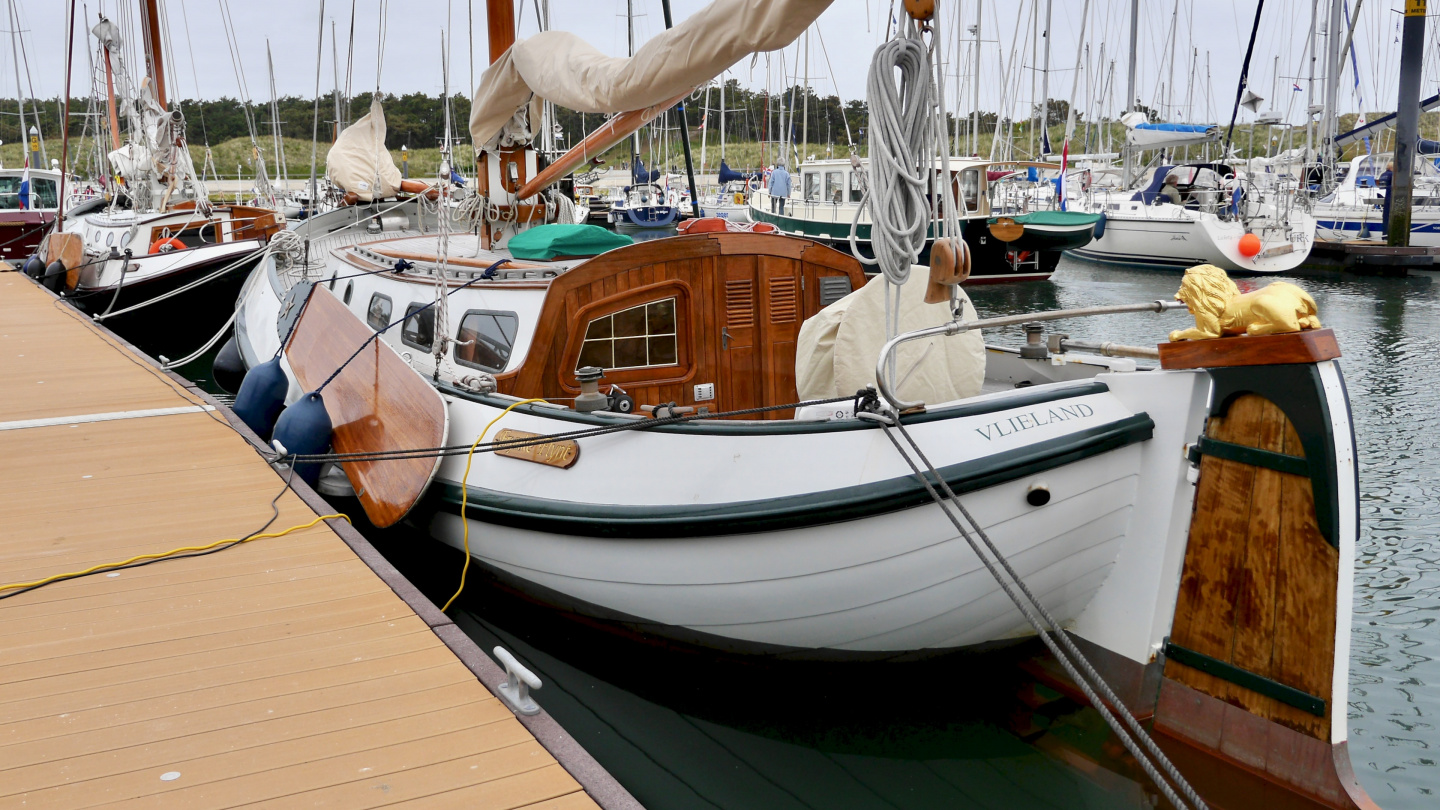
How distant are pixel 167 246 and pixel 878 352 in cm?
1490

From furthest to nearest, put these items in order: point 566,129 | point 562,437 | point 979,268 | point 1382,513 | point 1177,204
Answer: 1. point 566,129
2. point 1177,204
3. point 979,268
4. point 1382,513
5. point 562,437

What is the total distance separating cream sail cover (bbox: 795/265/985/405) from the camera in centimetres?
518

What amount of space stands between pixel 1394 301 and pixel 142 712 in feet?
76.9

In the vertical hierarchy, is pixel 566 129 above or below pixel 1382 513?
above

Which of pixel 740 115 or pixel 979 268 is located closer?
pixel 979 268

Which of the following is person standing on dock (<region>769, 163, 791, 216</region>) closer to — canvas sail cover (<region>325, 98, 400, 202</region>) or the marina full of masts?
canvas sail cover (<region>325, 98, 400, 202</region>)

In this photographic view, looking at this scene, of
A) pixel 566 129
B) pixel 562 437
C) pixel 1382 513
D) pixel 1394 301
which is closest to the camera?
pixel 562 437

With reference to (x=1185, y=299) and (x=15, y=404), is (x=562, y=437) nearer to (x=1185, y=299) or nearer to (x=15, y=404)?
(x=1185, y=299)

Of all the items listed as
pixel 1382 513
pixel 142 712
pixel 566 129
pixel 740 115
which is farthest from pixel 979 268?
pixel 740 115

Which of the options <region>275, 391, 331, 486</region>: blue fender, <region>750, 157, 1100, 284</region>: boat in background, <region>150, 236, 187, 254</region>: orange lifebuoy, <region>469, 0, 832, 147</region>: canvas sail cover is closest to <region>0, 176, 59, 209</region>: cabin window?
<region>150, 236, 187, 254</region>: orange lifebuoy

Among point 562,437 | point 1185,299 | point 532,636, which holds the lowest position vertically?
point 532,636

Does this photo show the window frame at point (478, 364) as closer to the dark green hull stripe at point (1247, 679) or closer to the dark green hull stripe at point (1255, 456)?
the dark green hull stripe at point (1255, 456)

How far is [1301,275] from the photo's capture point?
25578 mm

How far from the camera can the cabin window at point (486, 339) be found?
6.34m
